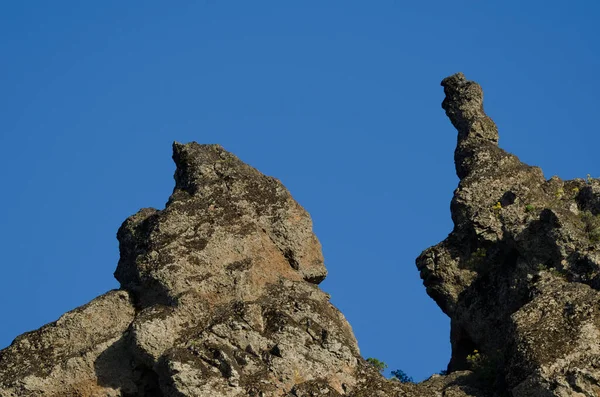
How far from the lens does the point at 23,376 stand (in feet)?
204

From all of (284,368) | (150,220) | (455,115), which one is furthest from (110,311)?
(455,115)

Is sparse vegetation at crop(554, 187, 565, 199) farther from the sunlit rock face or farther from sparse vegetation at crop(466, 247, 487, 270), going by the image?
sparse vegetation at crop(466, 247, 487, 270)

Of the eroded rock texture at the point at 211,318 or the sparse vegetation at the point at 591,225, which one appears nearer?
the eroded rock texture at the point at 211,318

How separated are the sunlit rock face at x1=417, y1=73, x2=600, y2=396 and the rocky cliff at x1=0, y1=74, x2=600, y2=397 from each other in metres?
0.07

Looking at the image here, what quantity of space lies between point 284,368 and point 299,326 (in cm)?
212

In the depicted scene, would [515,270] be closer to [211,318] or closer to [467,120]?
[467,120]

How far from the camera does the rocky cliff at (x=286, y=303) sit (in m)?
59.6

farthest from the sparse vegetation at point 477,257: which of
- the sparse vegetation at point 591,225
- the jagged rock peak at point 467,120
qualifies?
the jagged rock peak at point 467,120

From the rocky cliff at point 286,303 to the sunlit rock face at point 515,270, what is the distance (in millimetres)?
69

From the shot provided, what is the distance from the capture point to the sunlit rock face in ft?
196

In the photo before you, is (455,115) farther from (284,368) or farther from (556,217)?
(284,368)

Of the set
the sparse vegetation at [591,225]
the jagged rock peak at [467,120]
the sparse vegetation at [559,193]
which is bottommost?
the sparse vegetation at [591,225]

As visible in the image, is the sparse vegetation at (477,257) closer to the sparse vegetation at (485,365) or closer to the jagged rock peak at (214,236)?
the sparse vegetation at (485,365)

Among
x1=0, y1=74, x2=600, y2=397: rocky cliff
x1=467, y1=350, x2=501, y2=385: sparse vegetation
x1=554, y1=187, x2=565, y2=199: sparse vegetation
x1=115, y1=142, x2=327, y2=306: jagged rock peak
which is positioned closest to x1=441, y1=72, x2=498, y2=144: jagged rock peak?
x1=0, y1=74, x2=600, y2=397: rocky cliff
